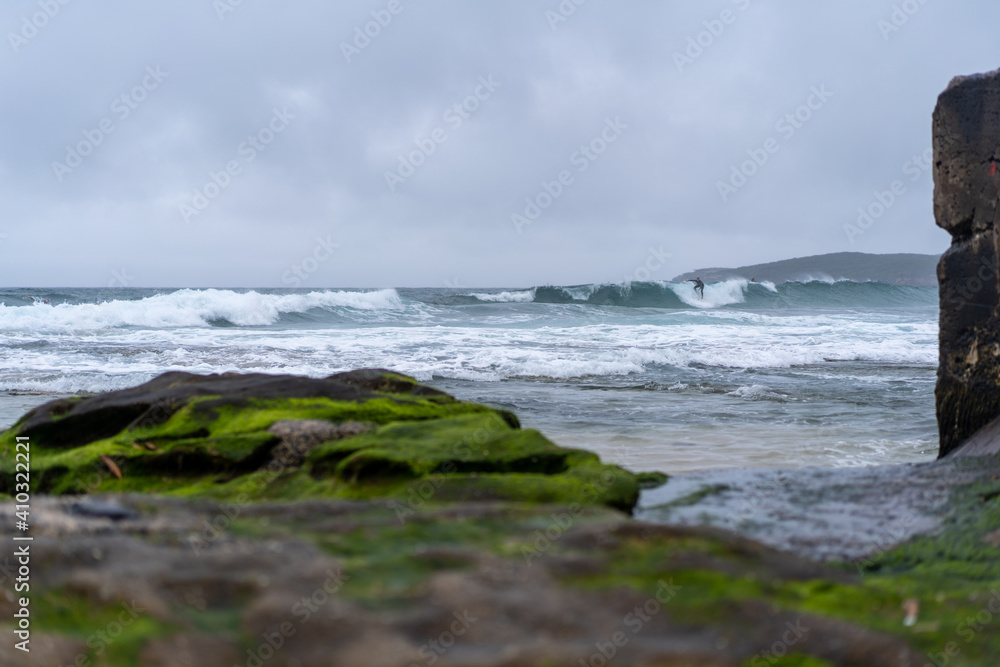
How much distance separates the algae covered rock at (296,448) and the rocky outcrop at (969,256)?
296 cm

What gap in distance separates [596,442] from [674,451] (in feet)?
2.41

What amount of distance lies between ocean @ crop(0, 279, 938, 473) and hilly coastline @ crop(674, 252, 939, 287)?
45.7 m

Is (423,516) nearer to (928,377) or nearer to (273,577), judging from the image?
(273,577)

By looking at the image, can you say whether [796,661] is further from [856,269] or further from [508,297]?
[856,269]

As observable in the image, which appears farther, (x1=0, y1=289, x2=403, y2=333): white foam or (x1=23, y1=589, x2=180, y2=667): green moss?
(x1=0, y1=289, x2=403, y2=333): white foam

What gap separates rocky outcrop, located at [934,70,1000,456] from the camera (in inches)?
193

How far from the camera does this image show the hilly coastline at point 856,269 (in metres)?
66.6

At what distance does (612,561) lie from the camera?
211 cm

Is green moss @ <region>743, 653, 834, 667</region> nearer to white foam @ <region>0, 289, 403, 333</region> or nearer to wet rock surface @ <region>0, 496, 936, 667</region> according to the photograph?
wet rock surface @ <region>0, 496, 936, 667</region>

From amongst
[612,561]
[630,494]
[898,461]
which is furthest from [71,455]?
[898,461]

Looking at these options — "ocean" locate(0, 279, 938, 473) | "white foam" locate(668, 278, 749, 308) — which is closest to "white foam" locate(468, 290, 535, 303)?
"white foam" locate(668, 278, 749, 308)

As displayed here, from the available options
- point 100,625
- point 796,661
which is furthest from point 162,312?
point 796,661

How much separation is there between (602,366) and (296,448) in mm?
9298

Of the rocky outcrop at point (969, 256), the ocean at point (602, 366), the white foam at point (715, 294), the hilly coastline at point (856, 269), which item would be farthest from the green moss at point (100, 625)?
the hilly coastline at point (856, 269)
